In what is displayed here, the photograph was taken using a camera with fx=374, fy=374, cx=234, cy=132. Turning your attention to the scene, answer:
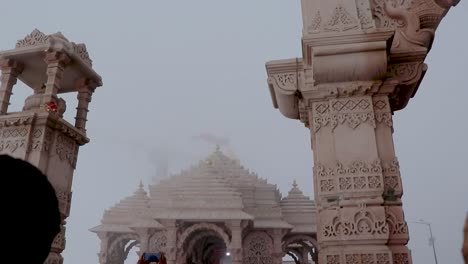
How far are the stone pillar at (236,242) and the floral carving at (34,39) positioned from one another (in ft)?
31.1

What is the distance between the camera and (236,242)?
512 inches

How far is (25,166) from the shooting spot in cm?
98

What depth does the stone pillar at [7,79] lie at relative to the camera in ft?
17.2

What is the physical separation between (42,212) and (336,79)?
3244 mm

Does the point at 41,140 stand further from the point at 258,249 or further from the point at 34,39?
the point at 258,249

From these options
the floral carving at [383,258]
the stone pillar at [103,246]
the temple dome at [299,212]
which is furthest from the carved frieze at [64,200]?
the stone pillar at [103,246]

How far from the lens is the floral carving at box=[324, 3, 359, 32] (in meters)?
3.80

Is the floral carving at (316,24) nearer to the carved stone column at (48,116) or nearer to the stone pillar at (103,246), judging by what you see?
the carved stone column at (48,116)

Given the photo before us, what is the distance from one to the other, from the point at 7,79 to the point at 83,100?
107 cm

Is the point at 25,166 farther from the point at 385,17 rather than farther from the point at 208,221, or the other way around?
the point at 208,221

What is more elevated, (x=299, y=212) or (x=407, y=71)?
(x=299, y=212)

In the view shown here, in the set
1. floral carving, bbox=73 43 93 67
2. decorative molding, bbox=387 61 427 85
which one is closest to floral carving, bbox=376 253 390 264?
decorative molding, bbox=387 61 427 85

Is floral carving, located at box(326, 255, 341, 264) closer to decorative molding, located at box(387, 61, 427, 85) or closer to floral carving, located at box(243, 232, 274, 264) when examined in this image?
decorative molding, located at box(387, 61, 427, 85)

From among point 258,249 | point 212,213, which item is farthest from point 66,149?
point 258,249
